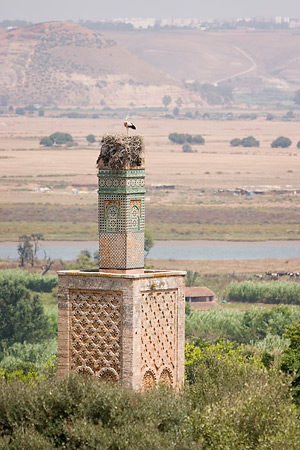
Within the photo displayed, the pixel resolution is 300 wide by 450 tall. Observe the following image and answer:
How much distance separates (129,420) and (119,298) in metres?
1.81

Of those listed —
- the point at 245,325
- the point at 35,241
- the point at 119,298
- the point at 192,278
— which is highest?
the point at 119,298

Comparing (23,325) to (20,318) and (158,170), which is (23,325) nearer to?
(20,318)

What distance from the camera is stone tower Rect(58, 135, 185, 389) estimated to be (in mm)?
23766

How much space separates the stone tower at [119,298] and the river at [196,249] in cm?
7925

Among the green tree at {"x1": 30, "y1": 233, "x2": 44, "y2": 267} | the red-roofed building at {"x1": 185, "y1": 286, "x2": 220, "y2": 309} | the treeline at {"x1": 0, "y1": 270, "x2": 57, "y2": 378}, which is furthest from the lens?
the green tree at {"x1": 30, "y1": 233, "x2": 44, "y2": 267}

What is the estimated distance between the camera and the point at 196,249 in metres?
114

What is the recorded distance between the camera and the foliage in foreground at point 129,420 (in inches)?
905

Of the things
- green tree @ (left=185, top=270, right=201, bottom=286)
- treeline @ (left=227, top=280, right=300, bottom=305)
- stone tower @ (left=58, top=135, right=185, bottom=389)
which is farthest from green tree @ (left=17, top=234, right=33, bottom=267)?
stone tower @ (left=58, top=135, right=185, bottom=389)

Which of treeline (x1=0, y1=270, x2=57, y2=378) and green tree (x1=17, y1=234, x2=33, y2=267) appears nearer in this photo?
treeline (x1=0, y1=270, x2=57, y2=378)

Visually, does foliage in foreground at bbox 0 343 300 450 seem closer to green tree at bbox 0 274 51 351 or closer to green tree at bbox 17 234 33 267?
green tree at bbox 0 274 51 351

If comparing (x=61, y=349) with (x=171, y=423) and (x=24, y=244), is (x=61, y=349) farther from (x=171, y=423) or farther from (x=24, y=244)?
(x=24, y=244)

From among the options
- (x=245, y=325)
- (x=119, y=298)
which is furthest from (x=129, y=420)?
(x=245, y=325)

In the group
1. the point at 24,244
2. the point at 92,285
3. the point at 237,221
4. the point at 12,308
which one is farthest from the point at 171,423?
the point at 237,221

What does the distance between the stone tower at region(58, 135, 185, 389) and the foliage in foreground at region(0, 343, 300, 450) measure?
420 millimetres
